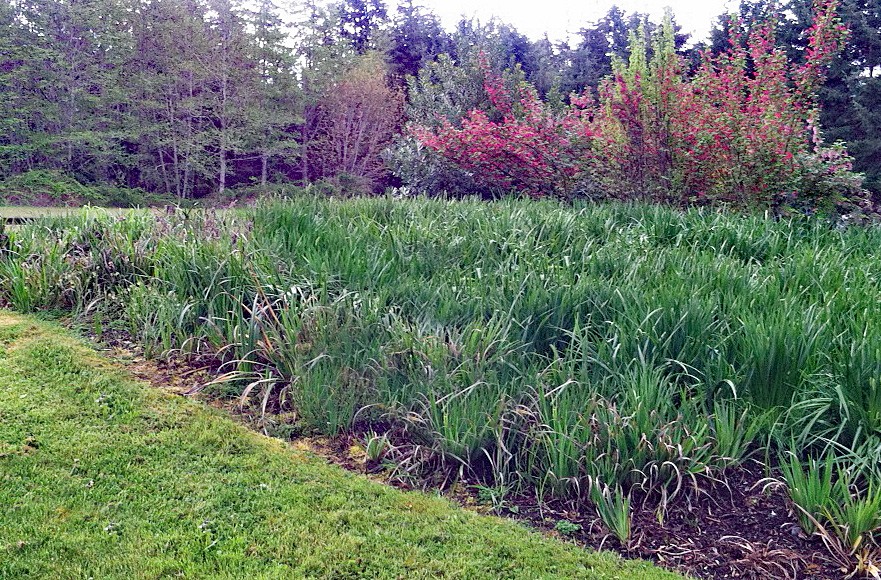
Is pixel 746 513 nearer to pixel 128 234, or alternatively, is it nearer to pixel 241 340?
pixel 241 340

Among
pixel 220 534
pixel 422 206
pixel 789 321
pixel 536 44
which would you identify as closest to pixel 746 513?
pixel 789 321

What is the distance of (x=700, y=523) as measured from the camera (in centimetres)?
240

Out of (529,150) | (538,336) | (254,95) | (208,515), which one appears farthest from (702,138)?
(254,95)

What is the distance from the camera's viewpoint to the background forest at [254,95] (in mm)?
13969

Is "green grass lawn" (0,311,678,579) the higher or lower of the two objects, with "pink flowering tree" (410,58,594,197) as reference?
lower

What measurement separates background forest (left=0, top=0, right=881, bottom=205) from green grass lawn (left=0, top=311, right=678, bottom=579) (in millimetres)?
7625

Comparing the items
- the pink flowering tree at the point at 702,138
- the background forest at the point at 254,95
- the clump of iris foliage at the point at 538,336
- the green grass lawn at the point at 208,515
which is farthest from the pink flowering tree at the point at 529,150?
the green grass lawn at the point at 208,515

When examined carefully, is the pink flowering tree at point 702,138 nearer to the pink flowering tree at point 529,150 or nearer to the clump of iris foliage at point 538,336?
the pink flowering tree at point 529,150

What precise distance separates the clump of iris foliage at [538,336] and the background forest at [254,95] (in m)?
5.34

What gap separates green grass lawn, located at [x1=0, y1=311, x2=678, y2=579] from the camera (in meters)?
2.10

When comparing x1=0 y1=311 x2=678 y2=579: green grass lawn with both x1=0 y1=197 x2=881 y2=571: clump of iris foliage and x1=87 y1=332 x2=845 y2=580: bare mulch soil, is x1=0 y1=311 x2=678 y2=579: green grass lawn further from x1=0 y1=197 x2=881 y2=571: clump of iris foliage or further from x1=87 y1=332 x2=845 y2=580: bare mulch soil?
x1=0 y1=197 x2=881 y2=571: clump of iris foliage

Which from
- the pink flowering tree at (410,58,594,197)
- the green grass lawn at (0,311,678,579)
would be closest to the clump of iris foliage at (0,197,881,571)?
the green grass lawn at (0,311,678,579)

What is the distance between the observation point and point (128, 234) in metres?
5.51

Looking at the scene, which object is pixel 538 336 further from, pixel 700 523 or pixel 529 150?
pixel 529 150
